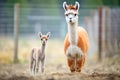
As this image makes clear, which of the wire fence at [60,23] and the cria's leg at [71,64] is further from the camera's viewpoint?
the wire fence at [60,23]

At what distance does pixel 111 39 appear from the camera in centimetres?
1586

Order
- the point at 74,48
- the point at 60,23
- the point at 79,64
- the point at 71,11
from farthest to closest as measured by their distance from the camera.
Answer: the point at 60,23
the point at 79,64
the point at 74,48
the point at 71,11

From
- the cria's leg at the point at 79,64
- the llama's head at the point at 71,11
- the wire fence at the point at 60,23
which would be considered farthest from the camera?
the wire fence at the point at 60,23

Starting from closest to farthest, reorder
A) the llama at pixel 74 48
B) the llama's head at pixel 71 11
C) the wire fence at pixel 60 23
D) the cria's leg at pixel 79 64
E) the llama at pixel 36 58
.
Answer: the llama's head at pixel 71 11 < the llama at pixel 74 48 < the cria's leg at pixel 79 64 < the llama at pixel 36 58 < the wire fence at pixel 60 23

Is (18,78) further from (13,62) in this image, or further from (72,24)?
(13,62)

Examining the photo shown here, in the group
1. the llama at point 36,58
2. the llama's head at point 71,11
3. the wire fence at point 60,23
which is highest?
the wire fence at point 60,23

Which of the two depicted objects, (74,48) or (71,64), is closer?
(74,48)

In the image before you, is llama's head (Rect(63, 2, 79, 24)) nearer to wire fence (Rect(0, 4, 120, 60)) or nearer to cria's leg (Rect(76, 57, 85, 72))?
cria's leg (Rect(76, 57, 85, 72))

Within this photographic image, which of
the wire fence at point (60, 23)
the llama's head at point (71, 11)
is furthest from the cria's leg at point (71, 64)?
the wire fence at point (60, 23)

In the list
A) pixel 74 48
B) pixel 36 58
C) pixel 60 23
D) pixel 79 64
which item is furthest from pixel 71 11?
pixel 60 23

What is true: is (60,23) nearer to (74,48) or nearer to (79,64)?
(79,64)

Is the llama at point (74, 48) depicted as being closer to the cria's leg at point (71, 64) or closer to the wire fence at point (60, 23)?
the cria's leg at point (71, 64)

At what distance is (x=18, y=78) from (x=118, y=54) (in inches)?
256

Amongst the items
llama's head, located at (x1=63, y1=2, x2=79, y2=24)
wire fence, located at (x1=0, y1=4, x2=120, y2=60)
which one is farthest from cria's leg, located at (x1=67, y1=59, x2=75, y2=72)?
wire fence, located at (x1=0, y1=4, x2=120, y2=60)
